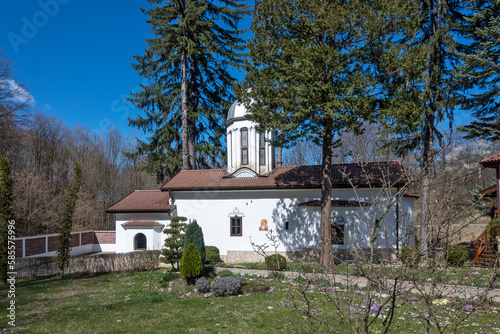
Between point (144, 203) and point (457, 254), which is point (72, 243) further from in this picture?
point (457, 254)

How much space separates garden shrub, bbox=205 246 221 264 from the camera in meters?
17.4

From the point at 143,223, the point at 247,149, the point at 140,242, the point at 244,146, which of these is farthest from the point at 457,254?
the point at 140,242

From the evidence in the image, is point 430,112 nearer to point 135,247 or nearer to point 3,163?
point 135,247

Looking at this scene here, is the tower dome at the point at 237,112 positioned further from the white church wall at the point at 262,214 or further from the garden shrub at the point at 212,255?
the garden shrub at the point at 212,255

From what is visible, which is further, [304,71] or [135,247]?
[135,247]

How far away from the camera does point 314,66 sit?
42.0 feet

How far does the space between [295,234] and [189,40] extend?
15660 mm

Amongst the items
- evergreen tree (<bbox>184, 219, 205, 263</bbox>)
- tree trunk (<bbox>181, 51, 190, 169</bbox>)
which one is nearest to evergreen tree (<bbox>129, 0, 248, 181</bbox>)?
tree trunk (<bbox>181, 51, 190, 169</bbox>)

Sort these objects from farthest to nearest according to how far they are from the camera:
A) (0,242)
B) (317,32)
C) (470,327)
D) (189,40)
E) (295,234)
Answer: (189,40), (295,234), (0,242), (317,32), (470,327)

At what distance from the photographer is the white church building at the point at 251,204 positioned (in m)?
17.4

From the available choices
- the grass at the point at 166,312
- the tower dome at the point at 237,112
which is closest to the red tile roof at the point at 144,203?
the tower dome at the point at 237,112

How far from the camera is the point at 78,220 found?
2881 cm

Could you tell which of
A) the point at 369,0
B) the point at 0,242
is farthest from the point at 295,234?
the point at 0,242

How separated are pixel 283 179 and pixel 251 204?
7.92 ft
